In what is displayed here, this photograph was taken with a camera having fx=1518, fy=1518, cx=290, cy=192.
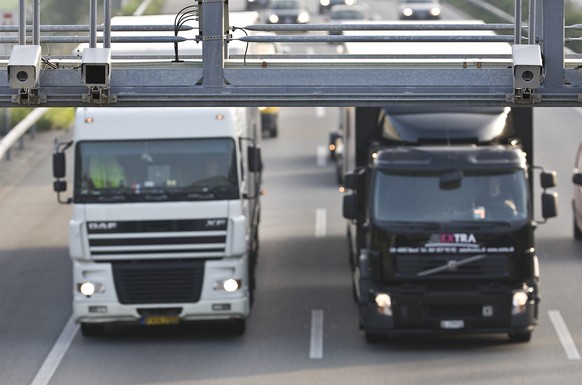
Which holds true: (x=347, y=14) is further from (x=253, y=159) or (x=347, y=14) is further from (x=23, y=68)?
(x=23, y=68)

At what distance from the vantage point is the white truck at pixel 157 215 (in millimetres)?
18688

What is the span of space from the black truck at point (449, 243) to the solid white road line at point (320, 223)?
7188mm

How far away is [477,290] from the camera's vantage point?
60.3 ft

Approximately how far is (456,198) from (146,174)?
3818mm

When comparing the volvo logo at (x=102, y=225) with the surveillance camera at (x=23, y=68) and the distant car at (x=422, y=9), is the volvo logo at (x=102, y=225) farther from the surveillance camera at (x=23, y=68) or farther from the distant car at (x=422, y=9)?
the distant car at (x=422, y=9)

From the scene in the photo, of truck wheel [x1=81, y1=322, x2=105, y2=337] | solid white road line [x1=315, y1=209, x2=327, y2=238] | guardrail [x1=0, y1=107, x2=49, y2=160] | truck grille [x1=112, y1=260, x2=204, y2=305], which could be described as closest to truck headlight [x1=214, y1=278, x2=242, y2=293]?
truck grille [x1=112, y1=260, x2=204, y2=305]

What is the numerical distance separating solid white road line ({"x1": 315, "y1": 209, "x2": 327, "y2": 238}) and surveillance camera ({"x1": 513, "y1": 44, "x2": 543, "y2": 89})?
A: 1426cm

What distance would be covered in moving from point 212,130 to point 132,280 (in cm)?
213

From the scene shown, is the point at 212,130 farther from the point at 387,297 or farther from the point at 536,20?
the point at 536,20

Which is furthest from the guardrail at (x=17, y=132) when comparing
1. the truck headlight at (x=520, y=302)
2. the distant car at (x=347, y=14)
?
the distant car at (x=347, y=14)

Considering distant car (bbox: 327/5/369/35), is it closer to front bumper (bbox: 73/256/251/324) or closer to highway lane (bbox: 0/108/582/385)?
highway lane (bbox: 0/108/582/385)

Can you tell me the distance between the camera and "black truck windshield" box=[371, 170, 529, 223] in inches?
717

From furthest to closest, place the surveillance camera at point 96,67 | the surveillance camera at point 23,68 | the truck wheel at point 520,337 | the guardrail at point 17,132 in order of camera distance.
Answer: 1. the guardrail at point 17,132
2. the truck wheel at point 520,337
3. the surveillance camera at point 96,67
4. the surveillance camera at point 23,68

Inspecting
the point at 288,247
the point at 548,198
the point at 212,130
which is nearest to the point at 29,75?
the point at 212,130
